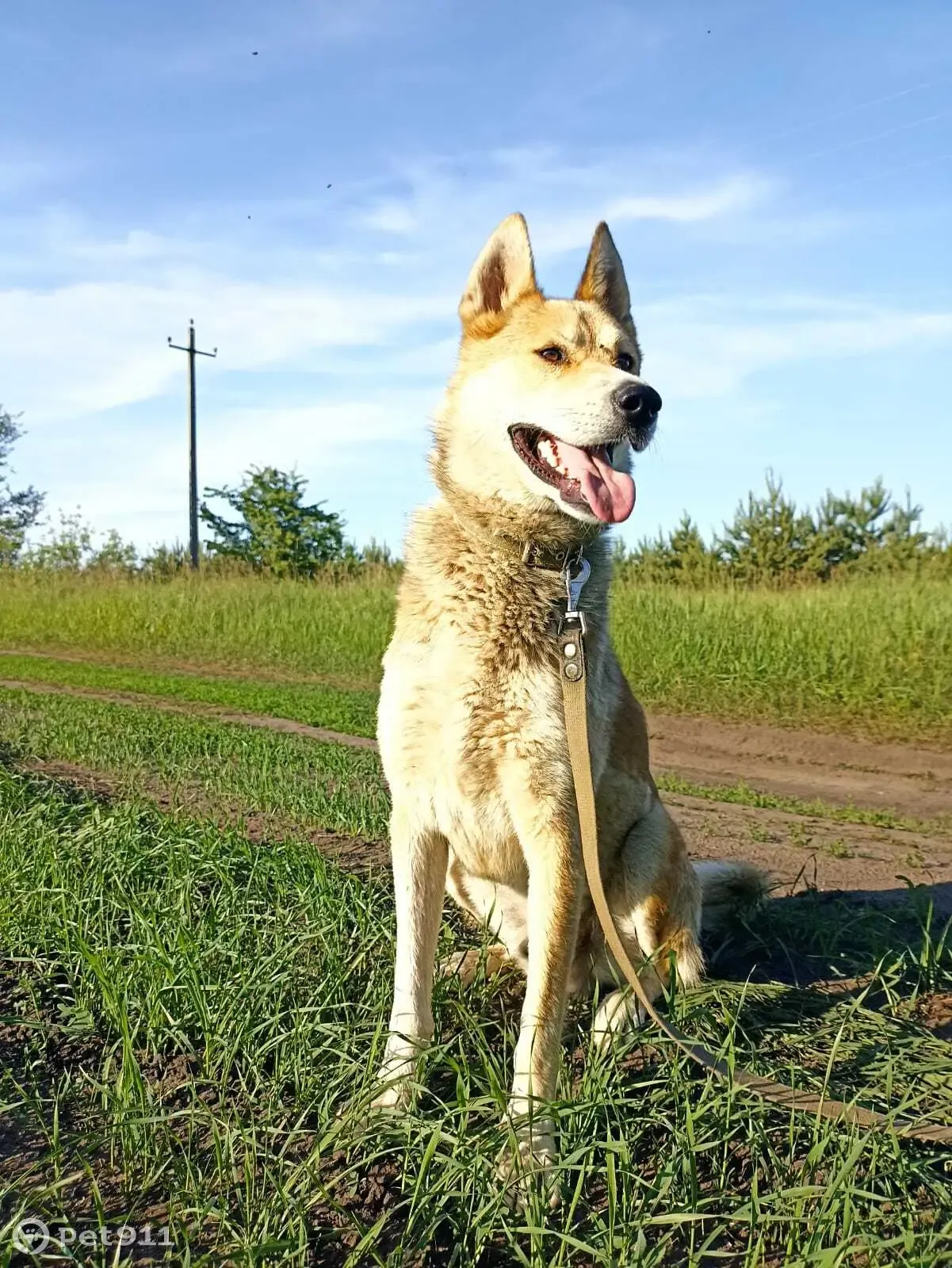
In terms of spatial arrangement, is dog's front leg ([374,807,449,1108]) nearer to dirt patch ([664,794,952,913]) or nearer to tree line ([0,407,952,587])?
dirt patch ([664,794,952,913])

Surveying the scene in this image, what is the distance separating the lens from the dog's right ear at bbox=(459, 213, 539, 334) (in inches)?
128

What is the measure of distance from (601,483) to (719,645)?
8862mm

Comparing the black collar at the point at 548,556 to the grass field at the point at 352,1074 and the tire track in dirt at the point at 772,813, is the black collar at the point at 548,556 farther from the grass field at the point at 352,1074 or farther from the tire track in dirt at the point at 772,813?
Result: the tire track in dirt at the point at 772,813

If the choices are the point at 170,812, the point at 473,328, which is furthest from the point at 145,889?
the point at 473,328

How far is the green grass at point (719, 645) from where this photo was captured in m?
9.97

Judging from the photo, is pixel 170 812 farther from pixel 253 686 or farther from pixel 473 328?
pixel 253 686

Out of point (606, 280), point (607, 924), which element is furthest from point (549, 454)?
point (607, 924)

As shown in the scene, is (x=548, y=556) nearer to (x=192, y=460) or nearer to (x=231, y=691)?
(x=231, y=691)

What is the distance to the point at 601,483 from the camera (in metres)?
2.93

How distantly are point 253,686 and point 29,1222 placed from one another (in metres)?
10.8

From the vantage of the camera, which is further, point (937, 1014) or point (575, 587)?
point (937, 1014)

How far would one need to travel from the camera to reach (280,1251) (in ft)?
6.61

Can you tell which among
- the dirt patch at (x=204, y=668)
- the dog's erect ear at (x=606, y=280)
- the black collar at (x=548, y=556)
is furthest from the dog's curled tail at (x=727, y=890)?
the dirt patch at (x=204, y=668)

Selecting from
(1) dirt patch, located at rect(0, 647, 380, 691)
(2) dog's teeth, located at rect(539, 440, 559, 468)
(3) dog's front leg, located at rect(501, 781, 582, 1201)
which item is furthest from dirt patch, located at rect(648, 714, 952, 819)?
(3) dog's front leg, located at rect(501, 781, 582, 1201)
